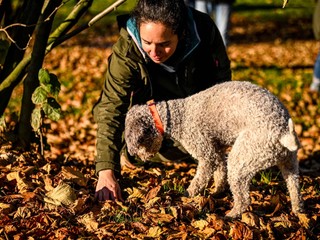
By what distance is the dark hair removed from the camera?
11.9 ft

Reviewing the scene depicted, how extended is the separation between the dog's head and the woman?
0.42 metres

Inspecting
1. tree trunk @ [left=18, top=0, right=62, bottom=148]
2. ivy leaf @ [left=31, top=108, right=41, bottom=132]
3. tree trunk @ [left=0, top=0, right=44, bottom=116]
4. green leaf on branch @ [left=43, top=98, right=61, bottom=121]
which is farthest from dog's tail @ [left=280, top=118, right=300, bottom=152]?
tree trunk @ [left=0, top=0, right=44, bottom=116]

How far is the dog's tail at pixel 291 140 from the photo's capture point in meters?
3.20

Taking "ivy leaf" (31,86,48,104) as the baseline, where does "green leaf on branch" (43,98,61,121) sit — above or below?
below

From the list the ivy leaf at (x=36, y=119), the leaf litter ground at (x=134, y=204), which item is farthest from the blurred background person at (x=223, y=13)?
the ivy leaf at (x=36, y=119)

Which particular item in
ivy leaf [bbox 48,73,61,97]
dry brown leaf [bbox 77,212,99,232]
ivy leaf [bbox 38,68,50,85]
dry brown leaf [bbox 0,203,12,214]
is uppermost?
ivy leaf [bbox 38,68,50,85]

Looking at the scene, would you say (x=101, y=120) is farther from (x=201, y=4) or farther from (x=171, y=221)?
(x=201, y=4)

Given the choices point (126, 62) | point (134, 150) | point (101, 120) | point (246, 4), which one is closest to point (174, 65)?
point (126, 62)

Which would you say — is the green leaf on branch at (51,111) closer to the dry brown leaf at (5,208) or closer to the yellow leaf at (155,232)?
the dry brown leaf at (5,208)

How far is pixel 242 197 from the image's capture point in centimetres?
347

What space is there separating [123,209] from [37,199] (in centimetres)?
52

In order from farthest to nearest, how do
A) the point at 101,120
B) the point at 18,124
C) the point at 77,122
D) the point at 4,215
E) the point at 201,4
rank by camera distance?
the point at 201,4, the point at 77,122, the point at 18,124, the point at 101,120, the point at 4,215

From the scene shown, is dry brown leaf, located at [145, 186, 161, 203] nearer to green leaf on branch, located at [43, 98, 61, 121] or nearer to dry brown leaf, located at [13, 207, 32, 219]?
dry brown leaf, located at [13, 207, 32, 219]

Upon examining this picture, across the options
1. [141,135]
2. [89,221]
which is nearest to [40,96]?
[141,135]
